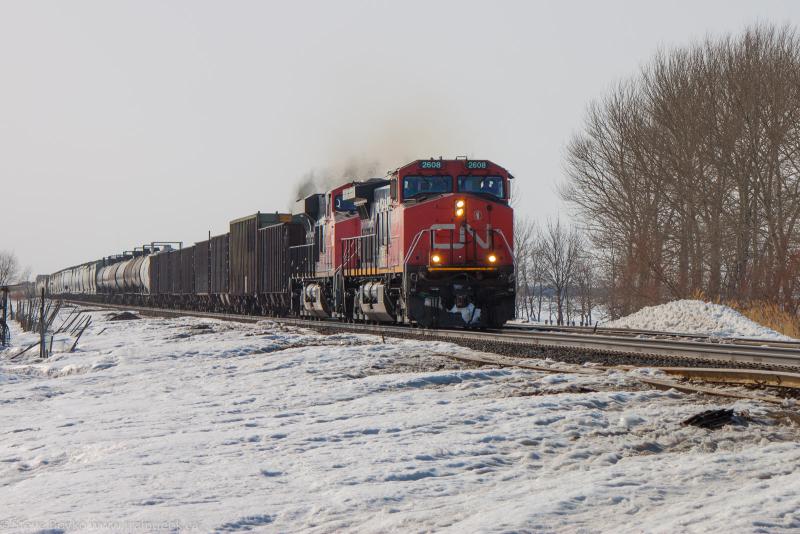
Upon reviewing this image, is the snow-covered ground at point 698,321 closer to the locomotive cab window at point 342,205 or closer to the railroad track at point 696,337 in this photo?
the railroad track at point 696,337

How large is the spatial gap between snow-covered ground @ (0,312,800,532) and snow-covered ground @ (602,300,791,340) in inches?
434

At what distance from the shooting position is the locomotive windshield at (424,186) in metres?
19.4

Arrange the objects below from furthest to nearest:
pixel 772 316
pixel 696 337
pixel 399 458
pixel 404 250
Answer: pixel 772 316, pixel 404 250, pixel 696 337, pixel 399 458

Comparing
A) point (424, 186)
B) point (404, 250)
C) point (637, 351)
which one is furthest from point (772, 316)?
point (637, 351)

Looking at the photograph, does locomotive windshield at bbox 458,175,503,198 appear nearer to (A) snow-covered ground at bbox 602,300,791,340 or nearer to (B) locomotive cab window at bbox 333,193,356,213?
(B) locomotive cab window at bbox 333,193,356,213

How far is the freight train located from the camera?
19.0 meters

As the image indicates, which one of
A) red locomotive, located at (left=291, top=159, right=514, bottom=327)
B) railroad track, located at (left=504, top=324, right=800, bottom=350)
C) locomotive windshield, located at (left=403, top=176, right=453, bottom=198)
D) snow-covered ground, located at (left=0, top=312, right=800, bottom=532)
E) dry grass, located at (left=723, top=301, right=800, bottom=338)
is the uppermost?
locomotive windshield, located at (left=403, top=176, right=453, bottom=198)

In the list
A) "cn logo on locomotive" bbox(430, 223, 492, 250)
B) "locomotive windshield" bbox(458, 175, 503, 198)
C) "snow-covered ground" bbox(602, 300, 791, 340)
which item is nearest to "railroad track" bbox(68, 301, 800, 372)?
"cn logo on locomotive" bbox(430, 223, 492, 250)

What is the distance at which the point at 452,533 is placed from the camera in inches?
164

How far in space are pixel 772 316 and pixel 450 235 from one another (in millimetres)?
9993

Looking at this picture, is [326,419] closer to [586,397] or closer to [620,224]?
[586,397]

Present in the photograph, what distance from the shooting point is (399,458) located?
589 cm

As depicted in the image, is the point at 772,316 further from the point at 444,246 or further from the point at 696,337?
the point at 444,246

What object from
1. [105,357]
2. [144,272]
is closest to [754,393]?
[105,357]
